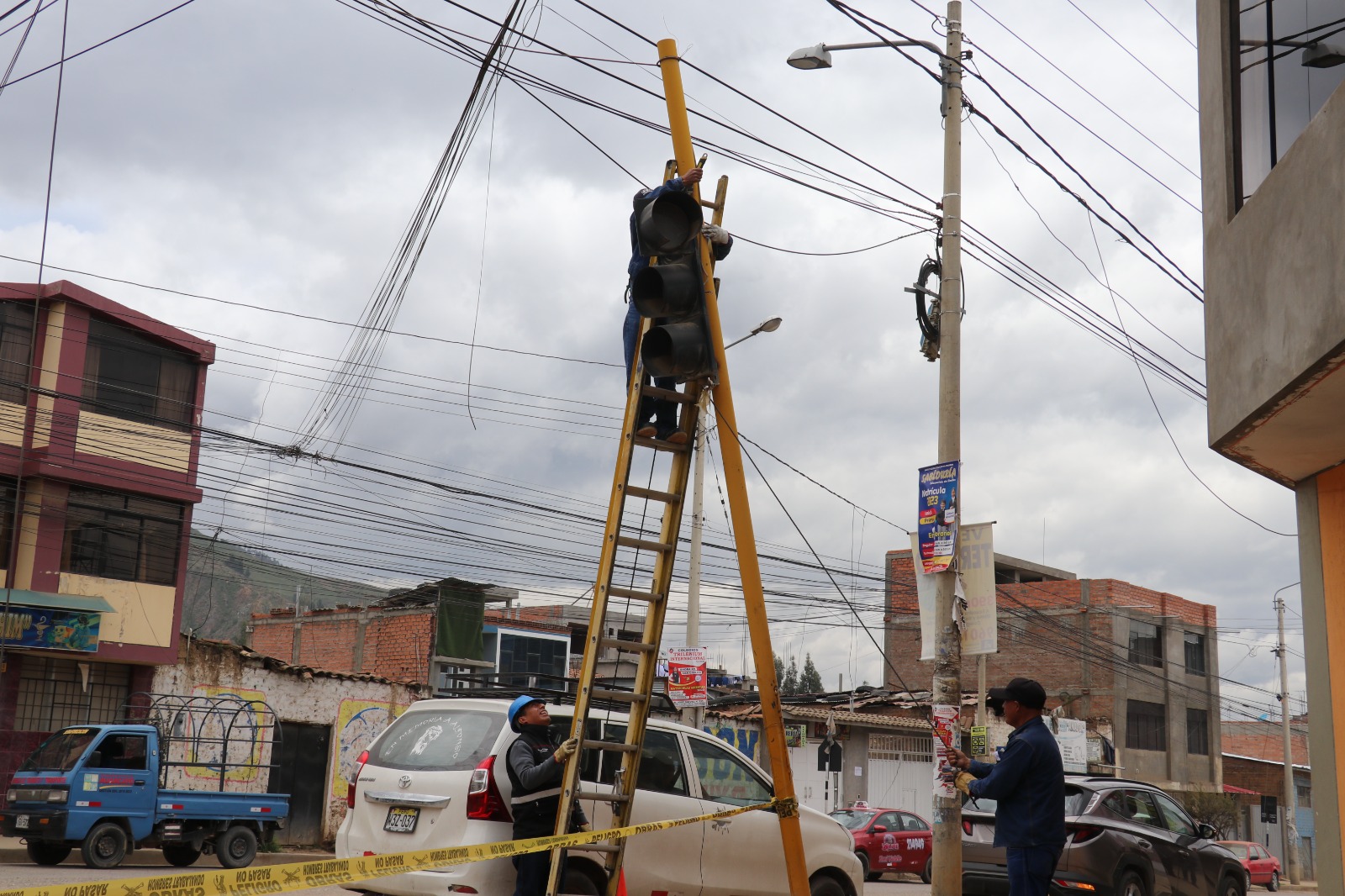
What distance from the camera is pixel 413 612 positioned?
118 ft

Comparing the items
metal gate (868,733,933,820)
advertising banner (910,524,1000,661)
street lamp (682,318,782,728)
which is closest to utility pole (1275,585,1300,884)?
metal gate (868,733,933,820)

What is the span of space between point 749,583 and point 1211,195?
4410 millimetres

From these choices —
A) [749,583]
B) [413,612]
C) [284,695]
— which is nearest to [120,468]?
[284,695]

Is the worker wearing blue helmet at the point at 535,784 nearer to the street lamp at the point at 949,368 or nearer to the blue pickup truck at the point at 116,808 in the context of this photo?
the street lamp at the point at 949,368

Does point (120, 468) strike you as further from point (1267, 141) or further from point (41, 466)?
point (1267, 141)

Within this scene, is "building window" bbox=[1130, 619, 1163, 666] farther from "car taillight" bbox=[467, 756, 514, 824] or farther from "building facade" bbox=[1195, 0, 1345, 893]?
"car taillight" bbox=[467, 756, 514, 824]

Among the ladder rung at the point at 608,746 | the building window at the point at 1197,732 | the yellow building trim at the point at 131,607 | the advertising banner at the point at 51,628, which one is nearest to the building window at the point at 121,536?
the yellow building trim at the point at 131,607

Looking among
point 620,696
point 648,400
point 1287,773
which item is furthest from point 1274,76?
point 1287,773

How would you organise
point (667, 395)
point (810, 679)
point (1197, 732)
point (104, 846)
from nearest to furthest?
point (667, 395) < point (104, 846) < point (1197, 732) < point (810, 679)

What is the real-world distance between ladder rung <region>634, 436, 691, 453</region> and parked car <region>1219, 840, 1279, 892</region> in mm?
32722

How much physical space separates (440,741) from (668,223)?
12.6 ft

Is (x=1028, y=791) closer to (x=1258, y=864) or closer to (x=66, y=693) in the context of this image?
(x=66, y=693)

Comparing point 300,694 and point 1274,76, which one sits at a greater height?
point 1274,76

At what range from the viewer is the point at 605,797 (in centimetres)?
775
